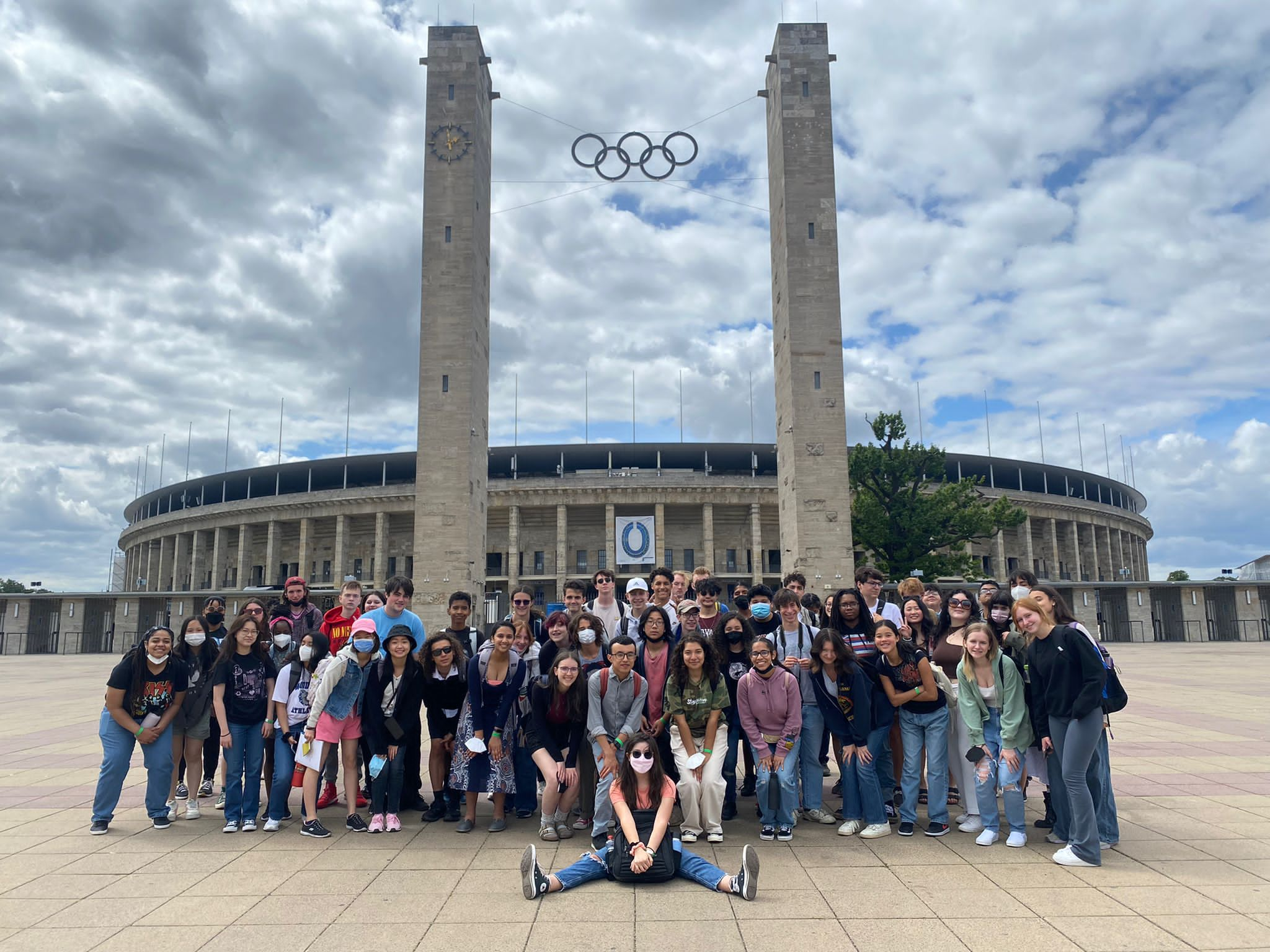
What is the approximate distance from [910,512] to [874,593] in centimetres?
3092

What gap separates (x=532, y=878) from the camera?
539cm

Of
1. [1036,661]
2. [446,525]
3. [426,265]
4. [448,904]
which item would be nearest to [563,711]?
[448,904]

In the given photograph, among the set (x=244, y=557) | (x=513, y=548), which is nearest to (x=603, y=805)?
(x=513, y=548)

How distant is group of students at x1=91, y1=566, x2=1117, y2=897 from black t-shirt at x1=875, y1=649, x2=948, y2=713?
0.05 feet

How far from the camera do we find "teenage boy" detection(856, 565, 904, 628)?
815 cm

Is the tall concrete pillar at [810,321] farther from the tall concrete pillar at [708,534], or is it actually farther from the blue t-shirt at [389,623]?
the blue t-shirt at [389,623]

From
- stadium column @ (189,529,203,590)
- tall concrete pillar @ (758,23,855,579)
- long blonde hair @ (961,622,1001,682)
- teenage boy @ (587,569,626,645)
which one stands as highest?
tall concrete pillar @ (758,23,855,579)

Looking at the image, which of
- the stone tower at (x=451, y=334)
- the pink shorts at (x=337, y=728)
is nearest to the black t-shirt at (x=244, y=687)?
the pink shorts at (x=337, y=728)

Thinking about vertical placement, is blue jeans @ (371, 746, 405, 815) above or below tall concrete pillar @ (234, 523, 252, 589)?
below

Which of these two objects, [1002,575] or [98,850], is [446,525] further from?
[1002,575]

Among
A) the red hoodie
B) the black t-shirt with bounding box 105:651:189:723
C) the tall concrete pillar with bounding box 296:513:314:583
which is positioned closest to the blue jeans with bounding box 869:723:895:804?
the red hoodie

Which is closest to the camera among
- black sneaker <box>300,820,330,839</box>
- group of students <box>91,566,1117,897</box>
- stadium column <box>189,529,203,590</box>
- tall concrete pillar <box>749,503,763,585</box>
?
group of students <box>91,566,1117,897</box>

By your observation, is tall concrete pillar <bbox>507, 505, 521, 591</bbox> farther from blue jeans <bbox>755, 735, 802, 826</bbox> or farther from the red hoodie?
blue jeans <bbox>755, 735, 802, 826</bbox>

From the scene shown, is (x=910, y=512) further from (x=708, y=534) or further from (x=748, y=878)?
(x=748, y=878)
